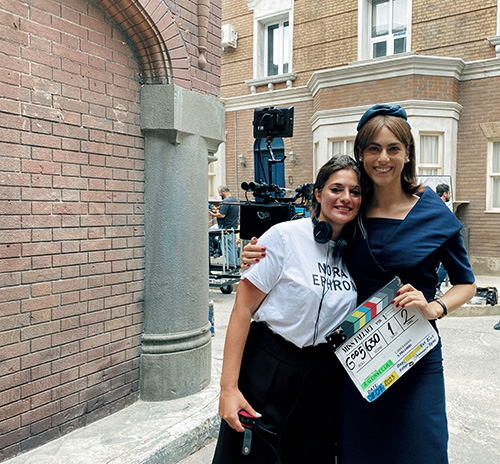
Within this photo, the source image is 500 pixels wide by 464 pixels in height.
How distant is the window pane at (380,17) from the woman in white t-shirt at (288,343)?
12166mm

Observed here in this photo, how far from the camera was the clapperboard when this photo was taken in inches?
75.2

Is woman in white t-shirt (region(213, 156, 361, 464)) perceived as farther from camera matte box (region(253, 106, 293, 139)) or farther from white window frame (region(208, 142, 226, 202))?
white window frame (region(208, 142, 226, 202))

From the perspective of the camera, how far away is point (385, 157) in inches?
79.6

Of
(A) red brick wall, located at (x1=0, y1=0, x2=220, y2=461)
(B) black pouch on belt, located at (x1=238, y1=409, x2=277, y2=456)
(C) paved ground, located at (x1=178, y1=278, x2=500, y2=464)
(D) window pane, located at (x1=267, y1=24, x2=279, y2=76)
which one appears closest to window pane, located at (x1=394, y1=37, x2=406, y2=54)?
(D) window pane, located at (x1=267, y1=24, x2=279, y2=76)

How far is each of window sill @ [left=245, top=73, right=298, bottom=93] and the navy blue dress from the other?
12.5 metres

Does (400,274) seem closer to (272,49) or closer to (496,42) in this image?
(496,42)

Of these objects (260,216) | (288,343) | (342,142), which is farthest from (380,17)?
(288,343)

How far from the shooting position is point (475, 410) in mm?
4113

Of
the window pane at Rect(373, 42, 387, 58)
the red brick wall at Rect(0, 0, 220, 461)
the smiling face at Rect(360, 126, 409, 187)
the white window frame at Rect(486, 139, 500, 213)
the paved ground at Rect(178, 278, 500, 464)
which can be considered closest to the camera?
the smiling face at Rect(360, 126, 409, 187)

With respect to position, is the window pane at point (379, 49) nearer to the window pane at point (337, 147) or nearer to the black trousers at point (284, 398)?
the window pane at point (337, 147)

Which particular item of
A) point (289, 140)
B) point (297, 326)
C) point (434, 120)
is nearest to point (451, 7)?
point (434, 120)

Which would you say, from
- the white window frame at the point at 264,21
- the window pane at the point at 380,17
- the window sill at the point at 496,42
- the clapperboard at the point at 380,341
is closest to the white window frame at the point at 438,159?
the window sill at the point at 496,42

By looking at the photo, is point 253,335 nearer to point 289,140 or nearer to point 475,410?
point 475,410

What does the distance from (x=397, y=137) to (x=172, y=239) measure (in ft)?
7.43
